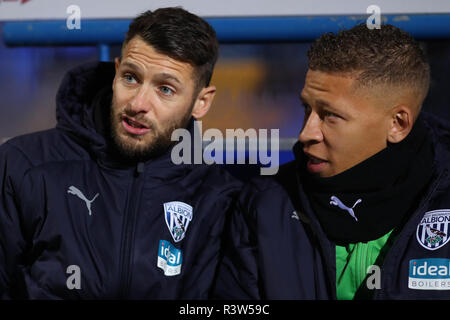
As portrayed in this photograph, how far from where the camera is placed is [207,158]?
6.72 feet

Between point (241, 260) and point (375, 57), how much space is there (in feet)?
2.53

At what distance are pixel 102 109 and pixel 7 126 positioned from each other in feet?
3.26

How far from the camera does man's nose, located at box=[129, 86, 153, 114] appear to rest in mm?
1675

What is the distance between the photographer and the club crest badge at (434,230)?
1514 mm

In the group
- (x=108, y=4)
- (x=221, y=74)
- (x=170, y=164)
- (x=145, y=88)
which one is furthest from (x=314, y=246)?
(x=108, y=4)

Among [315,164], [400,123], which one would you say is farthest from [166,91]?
[400,123]

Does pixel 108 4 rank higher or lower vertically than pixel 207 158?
higher

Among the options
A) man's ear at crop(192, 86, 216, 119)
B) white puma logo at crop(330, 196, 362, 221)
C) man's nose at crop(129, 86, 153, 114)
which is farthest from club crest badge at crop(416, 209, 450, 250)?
man's nose at crop(129, 86, 153, 114)

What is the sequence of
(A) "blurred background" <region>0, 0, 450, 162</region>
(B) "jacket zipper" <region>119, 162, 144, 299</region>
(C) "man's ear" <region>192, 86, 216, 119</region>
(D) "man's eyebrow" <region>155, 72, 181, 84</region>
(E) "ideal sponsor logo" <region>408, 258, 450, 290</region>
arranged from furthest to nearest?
1. (A) "blurred background" <region>0, 0, 450, 162</region>
2. (C) "man's ear" <region>192, 86, 216, 119</region>
3. (D) "man's eyebrow" <region>155, 72, 181, 84</region>
4. (B) "jacket zipper" <region>119, 162, 144, 299</region>
5. (E) "ideal sponsor logo" <region>408, 258, 450, 290</region>

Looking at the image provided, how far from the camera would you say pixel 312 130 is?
1560mm

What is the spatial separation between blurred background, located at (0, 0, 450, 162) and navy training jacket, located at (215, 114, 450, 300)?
62 centimetres

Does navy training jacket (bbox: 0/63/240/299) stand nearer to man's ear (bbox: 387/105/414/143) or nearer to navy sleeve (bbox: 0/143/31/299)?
navy sleeve (bbox: 0/143/31/299)

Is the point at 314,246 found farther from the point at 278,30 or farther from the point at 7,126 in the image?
the point at 7,126

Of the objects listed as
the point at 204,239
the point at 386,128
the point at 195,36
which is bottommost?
the point at 204,239
